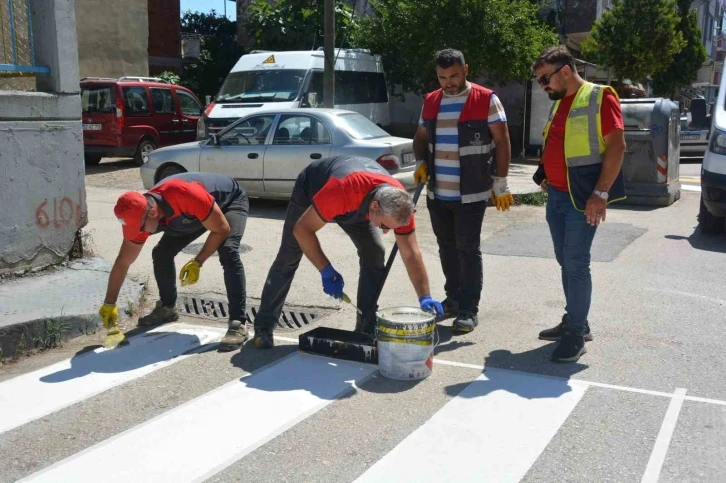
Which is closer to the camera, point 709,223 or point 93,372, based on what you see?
point 93,372

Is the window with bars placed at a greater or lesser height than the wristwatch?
greater

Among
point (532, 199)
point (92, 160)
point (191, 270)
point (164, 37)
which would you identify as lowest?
point (532, 199)

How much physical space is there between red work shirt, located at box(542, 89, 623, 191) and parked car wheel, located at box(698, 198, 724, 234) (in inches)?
213

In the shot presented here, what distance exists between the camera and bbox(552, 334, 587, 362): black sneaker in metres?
5.02

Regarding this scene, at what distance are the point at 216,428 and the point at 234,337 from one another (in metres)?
1.37

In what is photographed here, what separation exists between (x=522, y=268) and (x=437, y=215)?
233 centimetres

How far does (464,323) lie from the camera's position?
5625mm

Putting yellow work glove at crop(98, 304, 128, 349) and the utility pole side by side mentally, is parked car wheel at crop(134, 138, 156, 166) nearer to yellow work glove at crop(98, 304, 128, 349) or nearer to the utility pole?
the utility pole

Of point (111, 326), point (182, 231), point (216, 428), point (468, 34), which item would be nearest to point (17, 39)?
point (182, 231)

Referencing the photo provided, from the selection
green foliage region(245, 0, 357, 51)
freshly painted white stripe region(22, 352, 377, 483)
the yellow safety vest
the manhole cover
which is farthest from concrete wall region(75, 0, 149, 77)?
the yellow safety vest

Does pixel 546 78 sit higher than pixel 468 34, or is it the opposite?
pixel 468 34

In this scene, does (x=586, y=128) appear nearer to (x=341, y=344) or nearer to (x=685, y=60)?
(x=341, y=344)

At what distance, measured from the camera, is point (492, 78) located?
2030cm

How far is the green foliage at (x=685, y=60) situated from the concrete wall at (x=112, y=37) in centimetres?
2146
